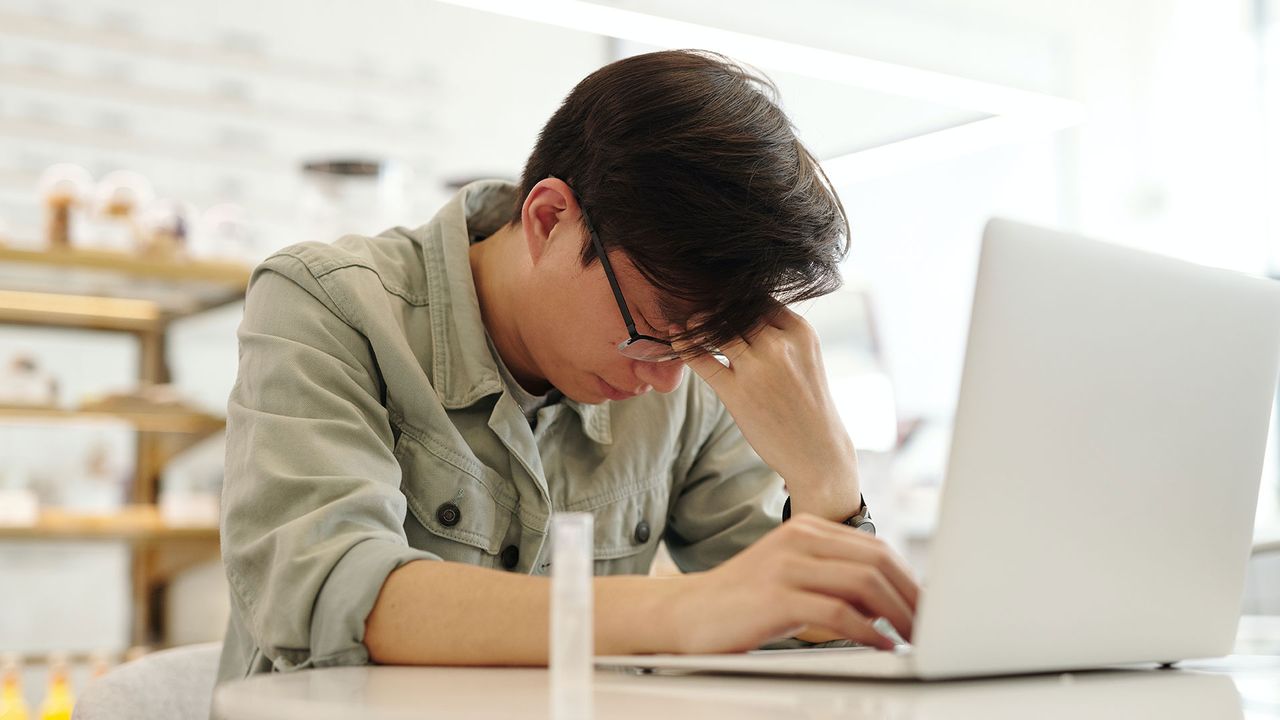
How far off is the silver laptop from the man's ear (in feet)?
1.62

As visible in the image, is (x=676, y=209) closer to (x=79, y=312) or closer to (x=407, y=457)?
(x=407, y=457)

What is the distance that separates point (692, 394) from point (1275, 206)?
3.94 meters

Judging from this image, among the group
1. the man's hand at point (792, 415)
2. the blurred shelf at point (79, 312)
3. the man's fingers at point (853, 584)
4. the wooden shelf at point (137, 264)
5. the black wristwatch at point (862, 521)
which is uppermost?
the wooden shelf at point (137, 264)

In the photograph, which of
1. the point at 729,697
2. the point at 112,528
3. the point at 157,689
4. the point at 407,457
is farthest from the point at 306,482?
the point at 112,528

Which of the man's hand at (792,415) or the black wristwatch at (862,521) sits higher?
the man's hand at (792,415)

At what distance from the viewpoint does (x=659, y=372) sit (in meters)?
1.14

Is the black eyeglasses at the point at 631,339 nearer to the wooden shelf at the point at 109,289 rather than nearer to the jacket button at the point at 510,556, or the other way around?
the jacket button at the point at 510,556

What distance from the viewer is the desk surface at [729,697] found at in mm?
569

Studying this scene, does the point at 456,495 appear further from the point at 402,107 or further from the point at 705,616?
the point at 402,107

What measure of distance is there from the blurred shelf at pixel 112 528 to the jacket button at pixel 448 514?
74.2 inches

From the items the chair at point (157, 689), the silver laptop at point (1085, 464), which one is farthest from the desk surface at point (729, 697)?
the chair at point (157, 689)

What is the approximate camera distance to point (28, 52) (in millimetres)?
3463

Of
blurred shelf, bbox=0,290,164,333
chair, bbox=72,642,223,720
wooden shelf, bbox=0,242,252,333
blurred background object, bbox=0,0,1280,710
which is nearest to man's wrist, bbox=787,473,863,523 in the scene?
chair, bbox=72,642,223,720

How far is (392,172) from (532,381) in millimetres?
2194
